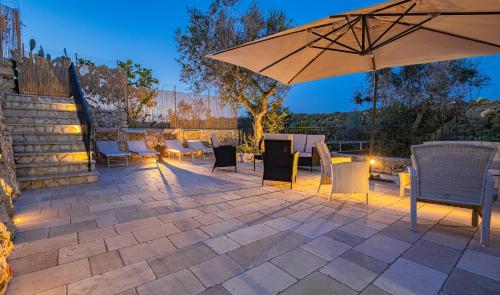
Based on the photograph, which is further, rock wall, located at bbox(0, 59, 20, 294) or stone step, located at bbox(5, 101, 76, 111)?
stone step, located at bbox(5, 101, 76, 111)

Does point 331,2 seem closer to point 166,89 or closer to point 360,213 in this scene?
point 166,89

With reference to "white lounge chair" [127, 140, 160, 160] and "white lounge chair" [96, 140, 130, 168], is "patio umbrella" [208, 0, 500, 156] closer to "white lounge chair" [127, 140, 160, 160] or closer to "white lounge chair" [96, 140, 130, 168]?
"white lounge chair" [96, 140, 130, 168]

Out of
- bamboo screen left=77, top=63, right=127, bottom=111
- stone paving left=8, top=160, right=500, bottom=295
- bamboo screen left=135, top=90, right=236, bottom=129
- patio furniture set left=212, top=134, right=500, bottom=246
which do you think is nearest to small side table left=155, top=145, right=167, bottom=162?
bamboo screen left=135, top=90, right=236, bottom=129

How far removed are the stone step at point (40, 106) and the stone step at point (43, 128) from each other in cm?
84

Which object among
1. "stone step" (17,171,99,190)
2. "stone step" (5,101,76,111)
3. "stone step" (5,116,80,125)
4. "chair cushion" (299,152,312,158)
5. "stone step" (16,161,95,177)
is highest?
"stone step" (5,101,76,111)

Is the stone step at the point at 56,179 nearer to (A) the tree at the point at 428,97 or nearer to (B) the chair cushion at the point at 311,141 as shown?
(B) the chair cushion at the point at 311,141

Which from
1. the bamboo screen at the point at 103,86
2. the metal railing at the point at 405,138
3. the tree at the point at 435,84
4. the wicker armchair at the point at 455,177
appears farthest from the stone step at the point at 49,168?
the tree at the point at 435,84

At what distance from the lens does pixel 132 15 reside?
29125mm

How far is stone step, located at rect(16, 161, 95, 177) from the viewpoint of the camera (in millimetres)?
4660

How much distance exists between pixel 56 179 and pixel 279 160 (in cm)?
440

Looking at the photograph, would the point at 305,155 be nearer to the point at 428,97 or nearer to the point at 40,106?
the point at 428,97

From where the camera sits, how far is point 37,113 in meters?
5.91

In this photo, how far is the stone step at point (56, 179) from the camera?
4457 millimetres

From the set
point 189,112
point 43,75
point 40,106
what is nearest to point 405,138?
point 189,112
